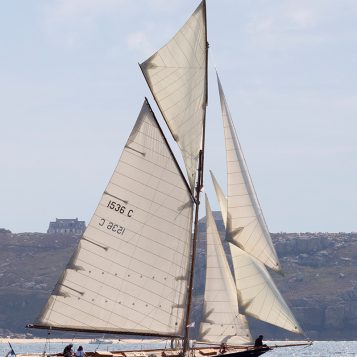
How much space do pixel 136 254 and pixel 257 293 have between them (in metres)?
6.95

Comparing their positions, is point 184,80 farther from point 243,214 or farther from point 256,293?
point 256,293

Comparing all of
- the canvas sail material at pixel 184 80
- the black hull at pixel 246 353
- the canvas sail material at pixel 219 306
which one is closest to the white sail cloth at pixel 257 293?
Result: the canvas sail material at pixel 219 306

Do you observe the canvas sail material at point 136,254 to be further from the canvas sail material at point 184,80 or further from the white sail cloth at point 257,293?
the white sail cloth at point 257,293

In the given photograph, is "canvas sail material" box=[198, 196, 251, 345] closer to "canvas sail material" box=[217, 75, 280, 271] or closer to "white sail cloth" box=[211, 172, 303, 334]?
"white sail cloth" box=[211, 172, 303, 334]

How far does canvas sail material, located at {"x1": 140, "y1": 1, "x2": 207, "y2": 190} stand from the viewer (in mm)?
64000

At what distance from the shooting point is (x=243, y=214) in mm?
62969

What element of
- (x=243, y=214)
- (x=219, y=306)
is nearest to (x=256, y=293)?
(x=219, y=306)

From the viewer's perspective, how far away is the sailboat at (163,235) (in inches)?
2483

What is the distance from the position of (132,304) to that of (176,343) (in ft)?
14.8

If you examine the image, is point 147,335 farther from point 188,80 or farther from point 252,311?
point 188,80

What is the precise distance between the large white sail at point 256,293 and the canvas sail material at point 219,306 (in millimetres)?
1255

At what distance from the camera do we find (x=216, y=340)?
2562 inches

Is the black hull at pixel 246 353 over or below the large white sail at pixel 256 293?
below

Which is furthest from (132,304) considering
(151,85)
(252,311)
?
(151,85)
